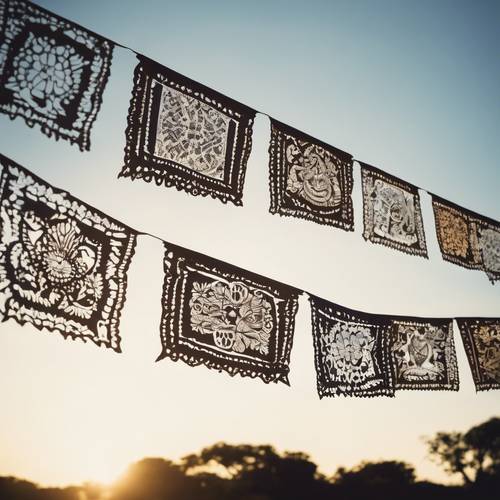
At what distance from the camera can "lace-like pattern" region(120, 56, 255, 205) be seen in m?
2.78

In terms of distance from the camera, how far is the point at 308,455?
58.6 ft

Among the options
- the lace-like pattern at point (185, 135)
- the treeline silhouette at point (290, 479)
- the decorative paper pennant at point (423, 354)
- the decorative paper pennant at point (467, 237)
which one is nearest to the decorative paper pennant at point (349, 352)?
the decorative paper pennant at point (423, 354)

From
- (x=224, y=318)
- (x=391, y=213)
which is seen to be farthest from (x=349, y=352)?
(x=391, y=213)

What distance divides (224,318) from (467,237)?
3.33 meters

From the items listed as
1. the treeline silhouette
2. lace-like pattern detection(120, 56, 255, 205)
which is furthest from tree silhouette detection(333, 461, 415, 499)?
lace-like pattern detection(120, 56, 255, 205)

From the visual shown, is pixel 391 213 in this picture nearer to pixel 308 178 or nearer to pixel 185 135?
pixel 308 178

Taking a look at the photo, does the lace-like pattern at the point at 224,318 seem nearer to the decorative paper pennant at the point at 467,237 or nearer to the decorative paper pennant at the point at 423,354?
the decorative paper pennant at the point at 423,354

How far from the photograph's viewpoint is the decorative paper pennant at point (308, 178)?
134 inches

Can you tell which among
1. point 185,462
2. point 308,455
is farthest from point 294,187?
point 308,455

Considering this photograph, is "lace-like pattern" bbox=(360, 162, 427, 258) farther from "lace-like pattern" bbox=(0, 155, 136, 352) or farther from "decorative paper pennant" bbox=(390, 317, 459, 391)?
"lace-like pattern" bbox=(0, 155, 136, 352)

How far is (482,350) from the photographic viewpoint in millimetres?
4727

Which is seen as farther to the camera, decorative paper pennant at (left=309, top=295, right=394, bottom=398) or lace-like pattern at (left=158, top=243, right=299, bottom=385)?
decorative paper pennant at (left=309, top=295, right=394, bottom=398)

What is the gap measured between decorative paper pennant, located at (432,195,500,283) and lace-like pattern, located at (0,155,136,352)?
3.51 metres

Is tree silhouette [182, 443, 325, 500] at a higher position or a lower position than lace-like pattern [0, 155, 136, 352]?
lower
